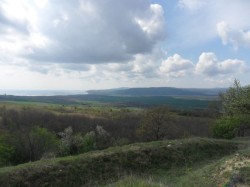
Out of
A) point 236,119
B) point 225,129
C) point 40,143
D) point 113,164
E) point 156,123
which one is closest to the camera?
point 113,164

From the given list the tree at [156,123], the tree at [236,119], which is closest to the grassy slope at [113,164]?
the tree at [236,119]

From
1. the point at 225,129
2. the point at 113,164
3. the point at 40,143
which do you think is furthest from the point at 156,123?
the point at 113,164

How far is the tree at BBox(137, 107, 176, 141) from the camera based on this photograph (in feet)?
163

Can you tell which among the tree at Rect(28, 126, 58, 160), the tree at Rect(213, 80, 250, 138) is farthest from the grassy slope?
the tree at Rect(28, 126, 58, 160)

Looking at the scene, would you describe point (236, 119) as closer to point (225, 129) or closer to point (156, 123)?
point (225, 129)

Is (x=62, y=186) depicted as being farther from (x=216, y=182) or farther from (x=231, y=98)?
(x=231, y=98)

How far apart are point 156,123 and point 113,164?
31166mm

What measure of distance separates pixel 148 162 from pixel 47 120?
269 ft

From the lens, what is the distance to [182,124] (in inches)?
3184

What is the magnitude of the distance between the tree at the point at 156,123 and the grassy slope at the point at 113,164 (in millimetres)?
24323

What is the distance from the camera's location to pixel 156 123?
166 ft

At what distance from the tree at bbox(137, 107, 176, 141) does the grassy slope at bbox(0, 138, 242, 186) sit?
958 inches

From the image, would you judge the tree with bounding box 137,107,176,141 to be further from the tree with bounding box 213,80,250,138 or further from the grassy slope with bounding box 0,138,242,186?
the grassy slope with bounding box 0,138,242,186

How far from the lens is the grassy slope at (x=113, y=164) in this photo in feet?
56.7
